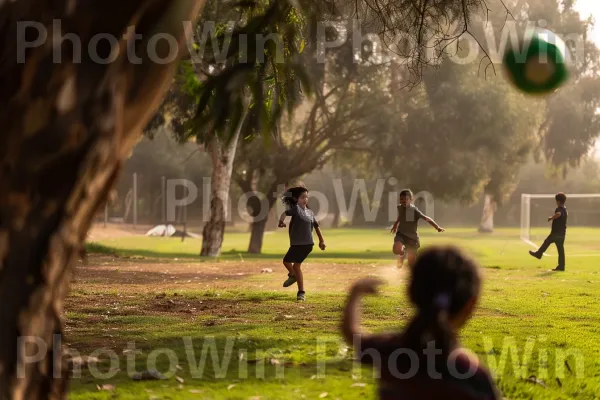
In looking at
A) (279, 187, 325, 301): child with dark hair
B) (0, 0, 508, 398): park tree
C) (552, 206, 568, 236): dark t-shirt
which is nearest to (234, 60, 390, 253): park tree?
(552, 206, 568, 236): dark t-shirt

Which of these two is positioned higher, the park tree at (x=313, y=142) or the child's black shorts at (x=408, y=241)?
the park tree at (x=313, y=142)

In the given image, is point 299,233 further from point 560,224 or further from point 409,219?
point 560,224

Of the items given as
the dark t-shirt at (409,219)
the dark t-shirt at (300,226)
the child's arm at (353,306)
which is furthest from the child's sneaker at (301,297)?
the child's arm at (353,306)

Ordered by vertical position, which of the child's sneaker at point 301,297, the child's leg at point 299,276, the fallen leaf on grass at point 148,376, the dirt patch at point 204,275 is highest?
the child's leg at point 299,276

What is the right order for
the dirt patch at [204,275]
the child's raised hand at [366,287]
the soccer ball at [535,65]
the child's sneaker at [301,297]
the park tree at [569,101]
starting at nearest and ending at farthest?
the child's raised hand at [366,287], the child's sneaker at [301,297], the dirt patch at [204,275], the soccer ball at [535,65], the park tree at [569,101]

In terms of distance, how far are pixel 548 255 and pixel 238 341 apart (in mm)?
24243

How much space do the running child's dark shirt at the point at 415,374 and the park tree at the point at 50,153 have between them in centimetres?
162

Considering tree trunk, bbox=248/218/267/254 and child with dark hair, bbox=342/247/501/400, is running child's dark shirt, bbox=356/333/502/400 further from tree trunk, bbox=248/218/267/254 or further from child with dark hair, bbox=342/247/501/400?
tree trunk, bbox=248/218/267/254

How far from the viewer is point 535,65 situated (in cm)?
1719

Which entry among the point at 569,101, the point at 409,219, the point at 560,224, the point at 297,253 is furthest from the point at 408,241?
the point at 569,101

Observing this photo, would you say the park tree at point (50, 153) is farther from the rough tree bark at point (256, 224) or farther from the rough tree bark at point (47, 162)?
the rough tree bark at point (256, 224)

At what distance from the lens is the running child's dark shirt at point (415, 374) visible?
334cm

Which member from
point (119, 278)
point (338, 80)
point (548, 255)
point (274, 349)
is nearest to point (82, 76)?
point (274, 349)

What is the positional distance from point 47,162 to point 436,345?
201cm
